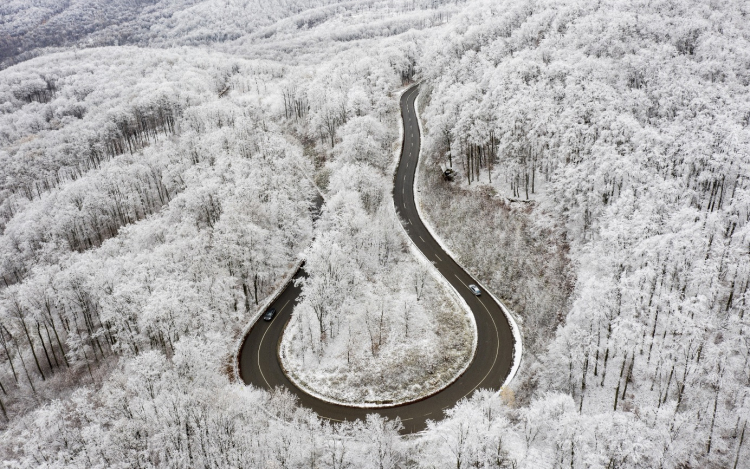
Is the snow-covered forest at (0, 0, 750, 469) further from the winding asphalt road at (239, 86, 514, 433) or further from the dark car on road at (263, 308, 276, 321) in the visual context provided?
the dark car on road at (263, 308, 276, 321)

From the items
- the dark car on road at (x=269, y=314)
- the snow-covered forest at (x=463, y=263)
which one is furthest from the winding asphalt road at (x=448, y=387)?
the snow-covered forest at (x=463, y=263)

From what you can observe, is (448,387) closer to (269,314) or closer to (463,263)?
(463,263)

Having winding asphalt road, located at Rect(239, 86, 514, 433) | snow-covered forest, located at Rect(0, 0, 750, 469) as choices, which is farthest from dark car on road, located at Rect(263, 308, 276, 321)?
snow-covered forest, located at Rect(0, 0, 750, 469)

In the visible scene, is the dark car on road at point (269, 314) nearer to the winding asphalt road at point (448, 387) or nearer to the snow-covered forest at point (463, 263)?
the winding asphalt road at point (448, 387)

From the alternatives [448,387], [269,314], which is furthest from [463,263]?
[269,314]

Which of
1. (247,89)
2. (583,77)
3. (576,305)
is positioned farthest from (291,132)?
(576,305)

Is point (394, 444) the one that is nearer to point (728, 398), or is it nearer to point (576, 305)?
point (576, 305)
